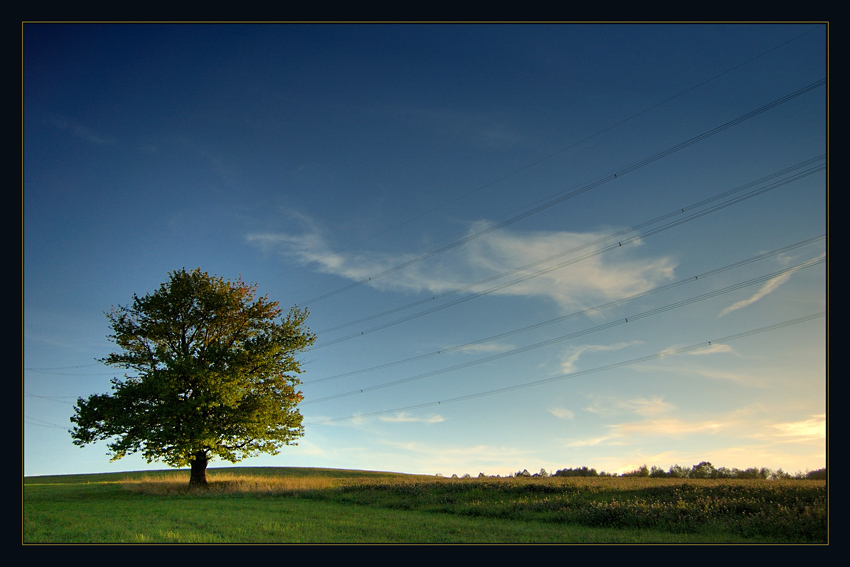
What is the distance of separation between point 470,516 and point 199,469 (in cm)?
2305

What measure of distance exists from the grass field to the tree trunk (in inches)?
205

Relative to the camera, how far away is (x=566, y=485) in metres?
31.1

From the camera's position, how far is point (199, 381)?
38.9m

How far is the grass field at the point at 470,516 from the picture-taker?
61.3ft

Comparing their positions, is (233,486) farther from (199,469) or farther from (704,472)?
(704,472)

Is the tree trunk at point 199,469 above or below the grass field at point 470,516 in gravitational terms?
above

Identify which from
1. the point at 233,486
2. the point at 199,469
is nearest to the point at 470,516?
the point at 233,486

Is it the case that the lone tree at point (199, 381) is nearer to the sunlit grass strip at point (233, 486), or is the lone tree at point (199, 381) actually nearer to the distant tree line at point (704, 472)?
the sunlit grass strip at point (233, 486)

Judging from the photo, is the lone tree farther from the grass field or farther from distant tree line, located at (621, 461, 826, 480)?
distant tree line, located at (621, 461, 826, 480)

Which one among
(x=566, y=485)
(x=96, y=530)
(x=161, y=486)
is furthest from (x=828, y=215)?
(x=161, y=486)

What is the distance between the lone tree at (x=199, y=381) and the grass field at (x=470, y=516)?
15.7 ft

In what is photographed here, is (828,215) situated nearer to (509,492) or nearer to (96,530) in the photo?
(509,492)

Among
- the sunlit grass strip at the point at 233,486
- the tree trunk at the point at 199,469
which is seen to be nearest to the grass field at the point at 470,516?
the sunlit grass strip at the point at 233,486

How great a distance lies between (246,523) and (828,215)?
2255 centimetres
